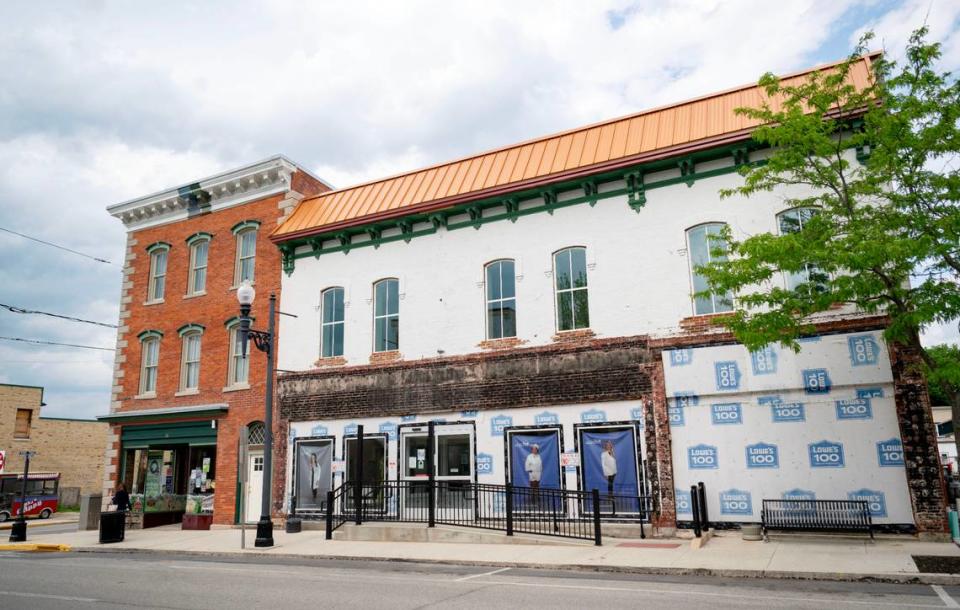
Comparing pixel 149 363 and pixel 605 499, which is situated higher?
pixel 149 363

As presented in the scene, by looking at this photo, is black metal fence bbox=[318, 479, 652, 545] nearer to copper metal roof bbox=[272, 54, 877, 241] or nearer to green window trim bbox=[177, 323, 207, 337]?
copper metal roof bbox=[272, 54, 877, 241]

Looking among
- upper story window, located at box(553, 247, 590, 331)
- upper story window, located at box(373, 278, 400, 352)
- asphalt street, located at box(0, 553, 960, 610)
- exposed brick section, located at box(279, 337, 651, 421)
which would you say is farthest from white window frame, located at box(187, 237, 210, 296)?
upper story window, located at box(553, 247, 590, 331)

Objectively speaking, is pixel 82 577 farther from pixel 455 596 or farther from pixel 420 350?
pixel 420 350

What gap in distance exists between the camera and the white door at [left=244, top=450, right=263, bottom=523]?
71.4ft

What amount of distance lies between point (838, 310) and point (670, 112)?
6449 millimetres

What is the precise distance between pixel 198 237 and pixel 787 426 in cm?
1965

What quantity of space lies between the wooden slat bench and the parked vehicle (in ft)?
105

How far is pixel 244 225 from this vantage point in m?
23.5

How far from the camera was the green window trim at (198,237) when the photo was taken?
79.7 ft

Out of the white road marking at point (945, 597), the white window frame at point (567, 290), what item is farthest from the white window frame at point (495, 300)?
the white road marking at point (945, 597)

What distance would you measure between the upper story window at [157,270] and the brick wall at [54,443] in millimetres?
19863

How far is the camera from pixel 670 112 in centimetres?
1781

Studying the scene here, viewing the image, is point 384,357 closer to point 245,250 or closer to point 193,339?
point 245,250

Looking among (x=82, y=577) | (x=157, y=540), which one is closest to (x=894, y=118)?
(x=82, y=577)
